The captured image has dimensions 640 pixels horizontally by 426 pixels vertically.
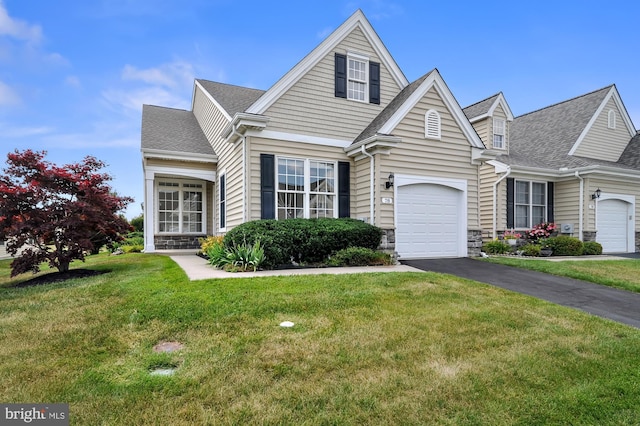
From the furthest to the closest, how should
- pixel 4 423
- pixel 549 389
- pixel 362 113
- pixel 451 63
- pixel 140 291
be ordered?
1. pixel 451 63
2. pixel 362 113
3. pixel 140 291
4. pixel 549 389
5. pixel 4 423

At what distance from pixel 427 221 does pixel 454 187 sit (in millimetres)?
1420

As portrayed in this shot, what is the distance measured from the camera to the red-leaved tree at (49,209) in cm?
800

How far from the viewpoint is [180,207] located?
592 inches

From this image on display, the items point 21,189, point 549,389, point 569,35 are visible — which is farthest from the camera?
point 569,35

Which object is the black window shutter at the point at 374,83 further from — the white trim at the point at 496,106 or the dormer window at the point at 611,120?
the dormer window at the point at 611,120

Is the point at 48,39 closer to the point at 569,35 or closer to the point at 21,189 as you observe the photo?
the point at 21,189

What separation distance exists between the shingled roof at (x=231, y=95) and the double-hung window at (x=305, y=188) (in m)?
3.18

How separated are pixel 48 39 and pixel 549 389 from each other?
14136mm

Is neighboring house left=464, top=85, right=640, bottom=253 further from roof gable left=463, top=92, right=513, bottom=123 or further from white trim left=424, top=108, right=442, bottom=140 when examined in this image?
white trim left=424, top=108, right=442, bottom=140

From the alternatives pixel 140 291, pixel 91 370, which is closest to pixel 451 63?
pixel 140 291

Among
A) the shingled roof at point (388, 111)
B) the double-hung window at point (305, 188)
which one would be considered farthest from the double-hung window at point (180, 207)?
the shingled roof at point (388, 111)

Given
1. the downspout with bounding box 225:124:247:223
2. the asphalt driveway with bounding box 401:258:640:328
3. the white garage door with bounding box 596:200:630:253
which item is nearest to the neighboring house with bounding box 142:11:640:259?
the downspout with bounding box 225:124:247:223

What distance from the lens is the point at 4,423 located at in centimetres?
267

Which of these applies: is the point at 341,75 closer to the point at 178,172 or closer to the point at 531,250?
the point at 178,172
